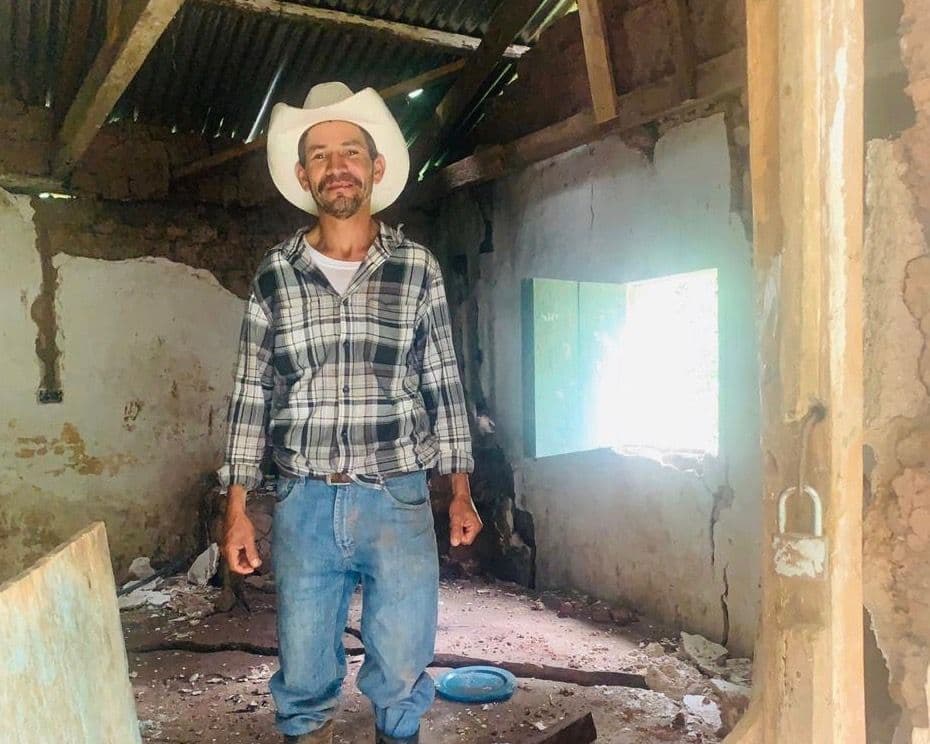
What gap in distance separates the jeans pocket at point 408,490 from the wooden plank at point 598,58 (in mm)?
1660

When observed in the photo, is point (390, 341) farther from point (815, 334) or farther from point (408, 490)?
point (815, 334)

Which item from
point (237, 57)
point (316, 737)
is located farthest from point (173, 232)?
point (316, 737)

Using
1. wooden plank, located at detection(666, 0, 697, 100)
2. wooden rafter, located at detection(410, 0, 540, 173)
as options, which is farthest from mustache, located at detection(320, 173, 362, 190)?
wooden rafter, located at detection(410, 0, 540, 173)

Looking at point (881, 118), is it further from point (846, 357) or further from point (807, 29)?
point (846, 357)

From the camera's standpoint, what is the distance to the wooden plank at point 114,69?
2.17 metres

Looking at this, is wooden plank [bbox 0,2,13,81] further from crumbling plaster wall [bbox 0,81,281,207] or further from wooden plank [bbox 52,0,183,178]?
wooden plank [bbox 52,0,183,178]

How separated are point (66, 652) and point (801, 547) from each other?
0.90m

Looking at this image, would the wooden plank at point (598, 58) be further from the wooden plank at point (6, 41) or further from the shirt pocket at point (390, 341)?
the wooden plank at point (6, 41)

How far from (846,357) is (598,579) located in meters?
2.67

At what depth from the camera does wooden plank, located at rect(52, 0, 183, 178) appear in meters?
2.17

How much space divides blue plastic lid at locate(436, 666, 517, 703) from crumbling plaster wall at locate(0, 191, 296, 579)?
2.02 m

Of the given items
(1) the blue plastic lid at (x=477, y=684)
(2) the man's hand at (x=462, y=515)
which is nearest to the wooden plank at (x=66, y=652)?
(2) the man's hand at (x=462, y=515)

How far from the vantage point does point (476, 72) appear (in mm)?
3479

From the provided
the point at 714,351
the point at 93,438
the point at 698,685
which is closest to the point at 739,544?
the point at 698,685
